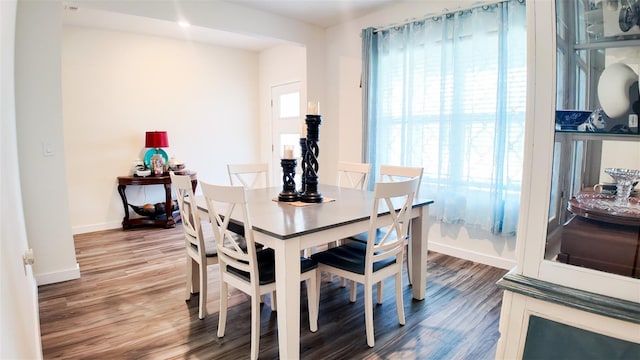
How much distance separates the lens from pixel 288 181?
2.62m

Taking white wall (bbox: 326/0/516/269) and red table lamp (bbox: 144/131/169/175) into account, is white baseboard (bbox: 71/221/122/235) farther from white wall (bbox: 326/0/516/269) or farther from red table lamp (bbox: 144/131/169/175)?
white wall (bbox: 326/0/516/269)

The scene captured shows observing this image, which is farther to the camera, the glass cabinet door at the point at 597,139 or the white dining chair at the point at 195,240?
the white dining chair at the point at 195,240

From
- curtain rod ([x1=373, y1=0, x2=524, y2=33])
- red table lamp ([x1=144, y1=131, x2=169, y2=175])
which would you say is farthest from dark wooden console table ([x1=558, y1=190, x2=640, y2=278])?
red table lamp ([x1=144, y1=131, x2=169, y2=175])

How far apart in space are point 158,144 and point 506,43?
13.2 ft

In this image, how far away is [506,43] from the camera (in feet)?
9.90

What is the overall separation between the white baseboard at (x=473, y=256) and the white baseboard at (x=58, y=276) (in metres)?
3.30

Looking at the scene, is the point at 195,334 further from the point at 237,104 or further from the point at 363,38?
the point at 237,104

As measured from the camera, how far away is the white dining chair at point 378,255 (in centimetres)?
205

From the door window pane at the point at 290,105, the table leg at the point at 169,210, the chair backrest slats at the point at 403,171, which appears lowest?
the table leg at the point at 169,210

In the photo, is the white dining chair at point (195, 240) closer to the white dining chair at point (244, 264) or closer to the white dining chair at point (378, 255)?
the white dining chair at point (244, 264)

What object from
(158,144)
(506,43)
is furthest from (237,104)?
(506,43)

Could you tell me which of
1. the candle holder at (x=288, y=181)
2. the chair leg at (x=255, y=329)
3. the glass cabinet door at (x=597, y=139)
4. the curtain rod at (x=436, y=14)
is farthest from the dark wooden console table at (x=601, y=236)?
the curtain rod at (x=436, y=14)

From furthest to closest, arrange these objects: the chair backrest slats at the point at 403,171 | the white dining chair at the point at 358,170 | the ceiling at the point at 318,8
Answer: the ceiling at the point at 318,8, the white dining chair at the point at 358,170, the chair backrest slats at the point at 403,171

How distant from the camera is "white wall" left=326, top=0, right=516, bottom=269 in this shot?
3.40 m
